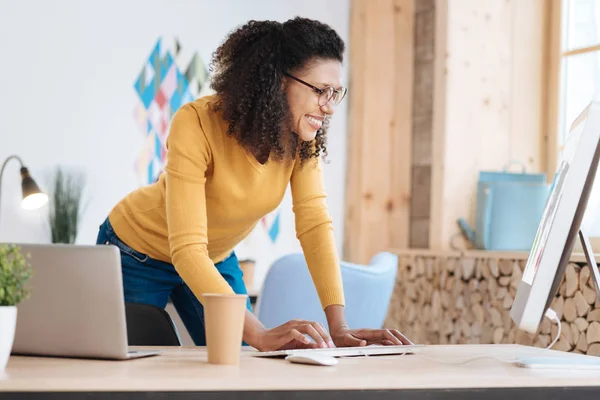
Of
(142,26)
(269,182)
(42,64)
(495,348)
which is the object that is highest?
(142,26)

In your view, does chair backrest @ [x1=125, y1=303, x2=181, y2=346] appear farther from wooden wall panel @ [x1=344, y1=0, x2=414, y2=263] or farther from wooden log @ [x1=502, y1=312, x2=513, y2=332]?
wooden wall panel @ [x1=344, y1=0, x2=414, y2=263]

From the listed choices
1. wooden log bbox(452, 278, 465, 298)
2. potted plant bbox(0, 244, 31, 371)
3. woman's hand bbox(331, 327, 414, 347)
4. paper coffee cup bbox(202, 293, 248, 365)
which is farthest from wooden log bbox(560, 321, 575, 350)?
potted plant bbox(0, 244, 31, 371)

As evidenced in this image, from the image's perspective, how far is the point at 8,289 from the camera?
117 cm

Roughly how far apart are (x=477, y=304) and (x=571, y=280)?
63cm

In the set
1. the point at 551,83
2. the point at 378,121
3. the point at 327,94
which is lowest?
the point at 327,94

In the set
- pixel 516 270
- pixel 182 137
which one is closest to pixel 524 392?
pixel 182 137

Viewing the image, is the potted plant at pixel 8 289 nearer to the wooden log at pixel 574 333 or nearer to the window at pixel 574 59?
the wooden log at pixel 574 333

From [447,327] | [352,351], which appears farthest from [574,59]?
[352,351]

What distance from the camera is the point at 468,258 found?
150 inches

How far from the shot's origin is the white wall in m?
3.54

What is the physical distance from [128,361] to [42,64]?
257 cm

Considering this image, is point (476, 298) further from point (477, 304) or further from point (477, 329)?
point (477, 329)

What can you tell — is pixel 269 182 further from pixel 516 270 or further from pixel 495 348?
pixel 516 270

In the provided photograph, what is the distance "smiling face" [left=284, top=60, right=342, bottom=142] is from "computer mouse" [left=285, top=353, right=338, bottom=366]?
2.41 feet
